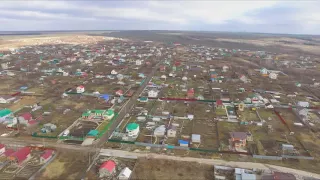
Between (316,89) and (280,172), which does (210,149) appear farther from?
(316,89)

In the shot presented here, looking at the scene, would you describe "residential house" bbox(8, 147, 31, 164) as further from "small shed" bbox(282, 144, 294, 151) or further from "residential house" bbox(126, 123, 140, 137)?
"small shed" bbox(282, 144, 294, 151)

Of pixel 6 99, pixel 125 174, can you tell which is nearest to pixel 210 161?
pixel 125 174

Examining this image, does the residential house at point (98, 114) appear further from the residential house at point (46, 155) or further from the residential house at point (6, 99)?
the residential house at point (6, 99)

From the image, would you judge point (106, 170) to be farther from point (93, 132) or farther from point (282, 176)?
point (282, 176)

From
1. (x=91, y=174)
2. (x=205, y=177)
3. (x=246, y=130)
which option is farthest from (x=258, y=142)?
(x=91, y=174)

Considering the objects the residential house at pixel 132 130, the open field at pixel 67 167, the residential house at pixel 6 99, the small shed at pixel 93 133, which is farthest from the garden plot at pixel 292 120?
the residential house at pixel 6 99
